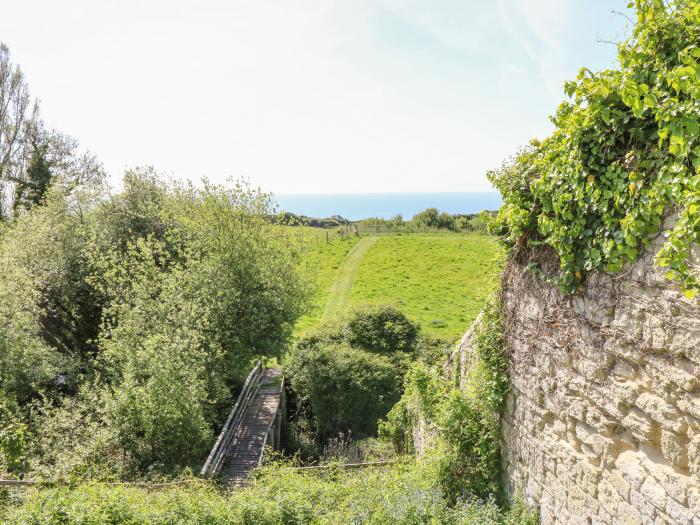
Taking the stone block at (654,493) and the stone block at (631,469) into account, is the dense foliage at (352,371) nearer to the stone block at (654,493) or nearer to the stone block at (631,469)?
the stone block at (631,469)

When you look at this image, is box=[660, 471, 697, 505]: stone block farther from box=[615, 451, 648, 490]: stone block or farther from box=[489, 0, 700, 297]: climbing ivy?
box=[489, 0, 700, 297]: climbing ivy

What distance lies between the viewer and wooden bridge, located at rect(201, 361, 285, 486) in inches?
533

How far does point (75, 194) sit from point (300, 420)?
15664 mm

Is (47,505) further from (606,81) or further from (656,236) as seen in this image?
(606,81)

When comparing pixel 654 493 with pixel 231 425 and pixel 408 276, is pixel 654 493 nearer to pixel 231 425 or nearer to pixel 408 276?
pixel 231 425

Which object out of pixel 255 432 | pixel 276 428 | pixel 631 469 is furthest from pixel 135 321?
pixel 631 469

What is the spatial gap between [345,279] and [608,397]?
2896 centimetres

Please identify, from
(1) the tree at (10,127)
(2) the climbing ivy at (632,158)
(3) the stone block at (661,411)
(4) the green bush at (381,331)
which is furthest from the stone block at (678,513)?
(1) the tree at (10,127)

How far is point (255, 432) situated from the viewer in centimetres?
1581

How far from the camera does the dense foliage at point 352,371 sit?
1673cm

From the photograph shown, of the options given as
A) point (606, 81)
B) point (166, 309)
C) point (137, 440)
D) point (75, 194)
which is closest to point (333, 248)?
point (75, 194)

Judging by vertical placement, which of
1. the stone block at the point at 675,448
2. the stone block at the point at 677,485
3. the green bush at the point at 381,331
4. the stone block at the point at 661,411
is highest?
the stone block at the point at 661,411

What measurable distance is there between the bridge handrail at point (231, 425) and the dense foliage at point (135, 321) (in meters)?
0.56

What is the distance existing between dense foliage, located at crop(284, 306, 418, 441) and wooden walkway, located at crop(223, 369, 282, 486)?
117cm
